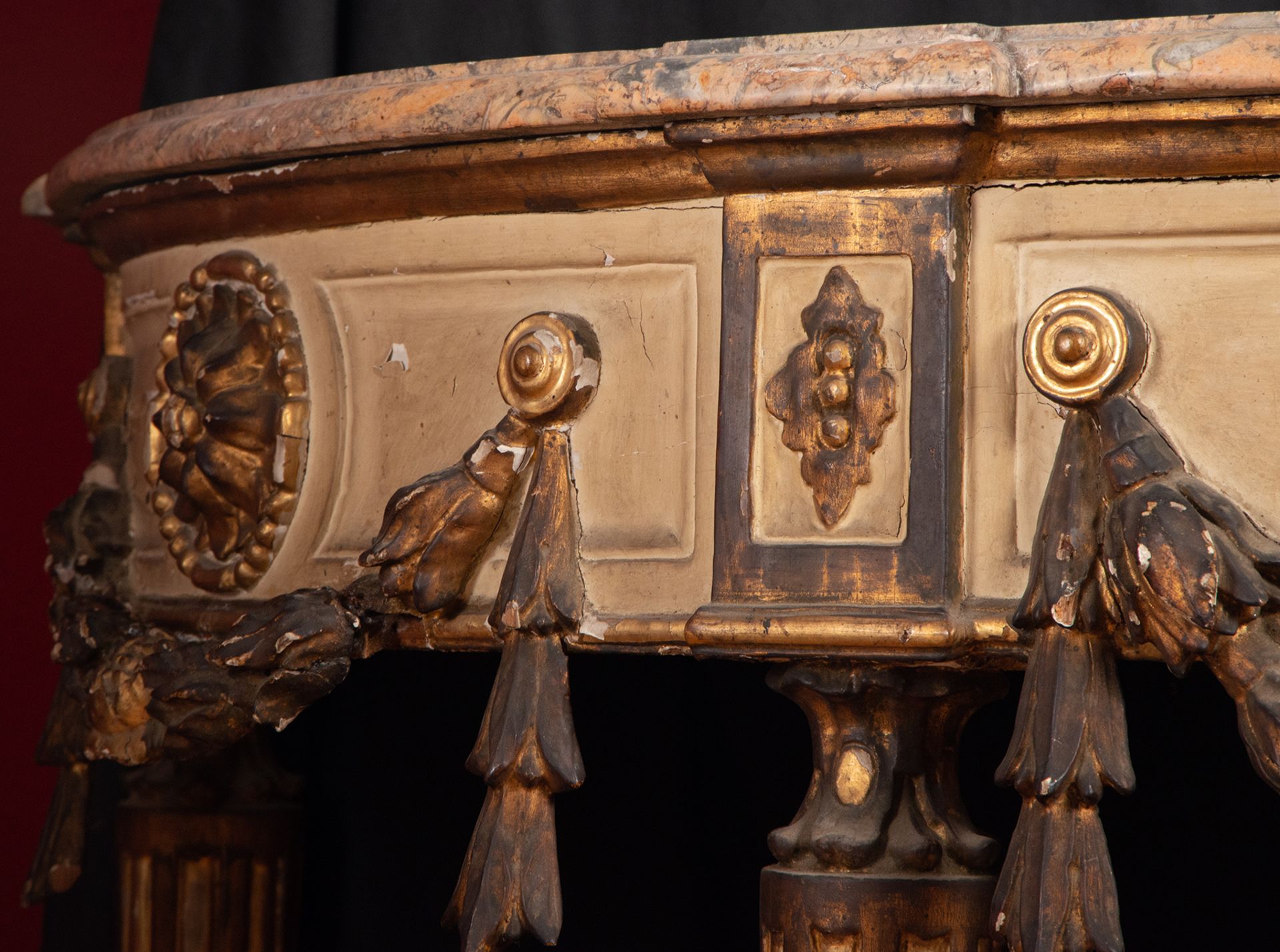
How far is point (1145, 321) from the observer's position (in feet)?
1.96

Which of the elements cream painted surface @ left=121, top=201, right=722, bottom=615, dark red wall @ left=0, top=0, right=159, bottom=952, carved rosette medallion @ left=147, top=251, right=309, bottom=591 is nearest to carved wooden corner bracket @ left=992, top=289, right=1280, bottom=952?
cream painted surface @ left=121, top=201, right=722, bottom=615

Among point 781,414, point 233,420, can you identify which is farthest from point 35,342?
point 781,414

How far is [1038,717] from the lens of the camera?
0.59m

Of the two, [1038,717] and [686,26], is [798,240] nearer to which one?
[1038,717]

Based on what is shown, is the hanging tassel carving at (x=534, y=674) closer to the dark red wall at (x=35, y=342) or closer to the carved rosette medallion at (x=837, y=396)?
the carved rosette medallion at (x=837, y=396)

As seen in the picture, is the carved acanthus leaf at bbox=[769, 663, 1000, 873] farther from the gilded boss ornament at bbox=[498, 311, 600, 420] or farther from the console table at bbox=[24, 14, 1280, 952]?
the gilded boss ornament at bbox=[498, 311, 600, 420]

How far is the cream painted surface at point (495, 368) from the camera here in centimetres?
65

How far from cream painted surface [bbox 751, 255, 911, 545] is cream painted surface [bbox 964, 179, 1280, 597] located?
0.08 feet

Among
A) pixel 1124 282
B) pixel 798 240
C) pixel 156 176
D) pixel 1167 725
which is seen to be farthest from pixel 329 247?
pixel 1167 725

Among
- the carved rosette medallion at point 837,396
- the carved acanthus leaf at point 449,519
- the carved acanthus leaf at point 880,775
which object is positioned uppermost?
the carved rosette medallion at point 837,396

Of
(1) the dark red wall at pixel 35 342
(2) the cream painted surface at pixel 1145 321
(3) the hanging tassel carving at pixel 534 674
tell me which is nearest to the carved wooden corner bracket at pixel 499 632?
(3) the hanging tassel carving at pixel 534 674

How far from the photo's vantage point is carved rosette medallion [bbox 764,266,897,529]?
613 millimetres

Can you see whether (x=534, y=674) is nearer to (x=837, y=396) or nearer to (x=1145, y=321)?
(x=837, y=396)

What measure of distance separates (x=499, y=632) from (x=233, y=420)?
177 mm
